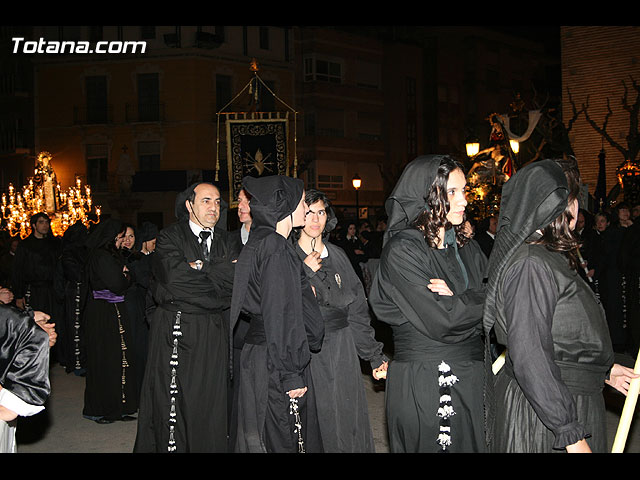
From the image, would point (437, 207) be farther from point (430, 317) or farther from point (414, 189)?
point (430, 317)

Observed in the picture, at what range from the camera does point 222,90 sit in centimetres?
3656

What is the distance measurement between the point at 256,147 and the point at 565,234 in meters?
7.93

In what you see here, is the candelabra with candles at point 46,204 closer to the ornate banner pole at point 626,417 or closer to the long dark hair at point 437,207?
the long dark hair at point 437,207

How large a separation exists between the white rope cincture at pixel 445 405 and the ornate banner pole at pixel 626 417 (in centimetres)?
82

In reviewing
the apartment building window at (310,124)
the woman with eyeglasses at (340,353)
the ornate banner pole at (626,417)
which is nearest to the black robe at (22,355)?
the woman with eyeglasses at (340,353)

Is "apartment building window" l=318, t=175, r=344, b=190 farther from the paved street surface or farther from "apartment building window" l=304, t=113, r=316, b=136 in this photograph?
the paved street surface

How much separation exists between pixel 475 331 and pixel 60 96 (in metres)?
37.3

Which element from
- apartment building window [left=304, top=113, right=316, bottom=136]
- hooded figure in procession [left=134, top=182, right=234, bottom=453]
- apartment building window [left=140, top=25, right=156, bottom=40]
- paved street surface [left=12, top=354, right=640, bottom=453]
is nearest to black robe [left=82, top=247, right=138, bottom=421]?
paved street surface [left=12, top=354, right=640, bottom=453]

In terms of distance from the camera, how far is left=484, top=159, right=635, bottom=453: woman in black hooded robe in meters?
3.18

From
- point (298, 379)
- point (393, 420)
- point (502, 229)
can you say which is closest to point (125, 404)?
point (298, 379)

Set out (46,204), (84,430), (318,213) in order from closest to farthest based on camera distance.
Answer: (318,213) < (84,430) < (46,204)

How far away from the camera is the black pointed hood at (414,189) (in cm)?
398

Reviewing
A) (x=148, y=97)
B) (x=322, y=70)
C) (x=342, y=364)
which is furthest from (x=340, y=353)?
(x=322, y=70)
